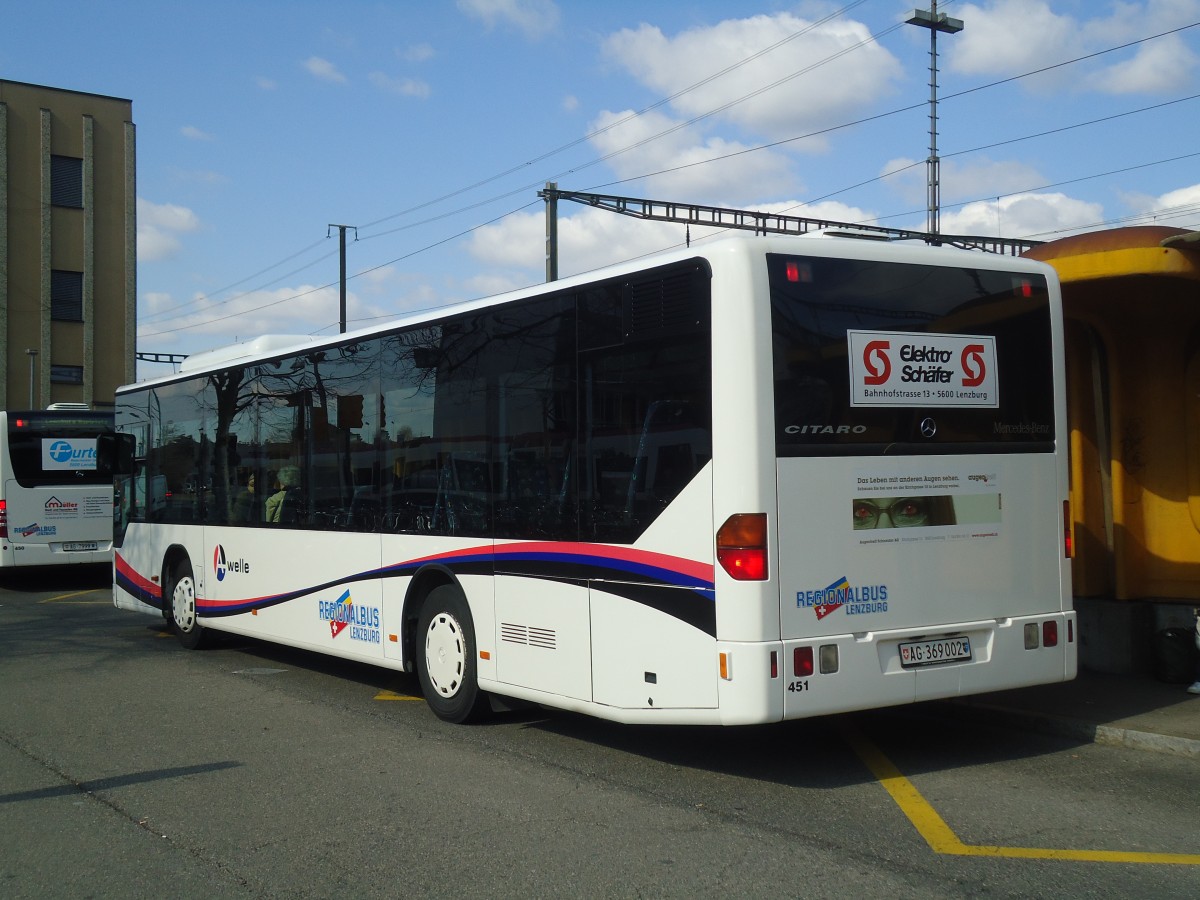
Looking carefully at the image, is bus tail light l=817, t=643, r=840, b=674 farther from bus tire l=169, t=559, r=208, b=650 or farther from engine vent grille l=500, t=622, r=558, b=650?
bus tire l=169, t=559, r=208, b=650

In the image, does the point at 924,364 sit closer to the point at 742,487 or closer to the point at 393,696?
the point at 742,487

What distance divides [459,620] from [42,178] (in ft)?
158

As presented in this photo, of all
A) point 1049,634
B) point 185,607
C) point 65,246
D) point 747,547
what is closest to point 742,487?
point 747,547

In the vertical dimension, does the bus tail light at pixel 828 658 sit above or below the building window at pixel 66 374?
below

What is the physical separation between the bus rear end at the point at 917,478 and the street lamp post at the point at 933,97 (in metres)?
21.4

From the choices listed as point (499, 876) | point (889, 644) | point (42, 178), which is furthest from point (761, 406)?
point (42, 178)

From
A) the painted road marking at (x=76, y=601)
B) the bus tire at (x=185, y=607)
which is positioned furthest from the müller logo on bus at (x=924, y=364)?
the painted road marking at (x=76, y=601)

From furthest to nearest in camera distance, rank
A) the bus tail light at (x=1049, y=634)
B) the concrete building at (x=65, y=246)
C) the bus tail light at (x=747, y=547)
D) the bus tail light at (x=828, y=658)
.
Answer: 1. the concrete building at (x=65, y=246)
2. the bus tail light at (x=1049, y=634)
3. the bus tail light at (x=828, y=658)
4. the bus tail light at (x=747, y=547)

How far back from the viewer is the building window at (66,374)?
49.8 meters

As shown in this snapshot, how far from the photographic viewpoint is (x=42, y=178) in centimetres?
4975

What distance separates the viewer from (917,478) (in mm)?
7016

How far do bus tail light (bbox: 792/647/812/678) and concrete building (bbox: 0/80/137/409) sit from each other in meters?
47.0

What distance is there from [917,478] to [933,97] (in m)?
27.7

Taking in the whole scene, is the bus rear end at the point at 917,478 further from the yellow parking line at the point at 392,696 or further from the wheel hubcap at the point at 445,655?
the yellow parking line at the point at 392,696
